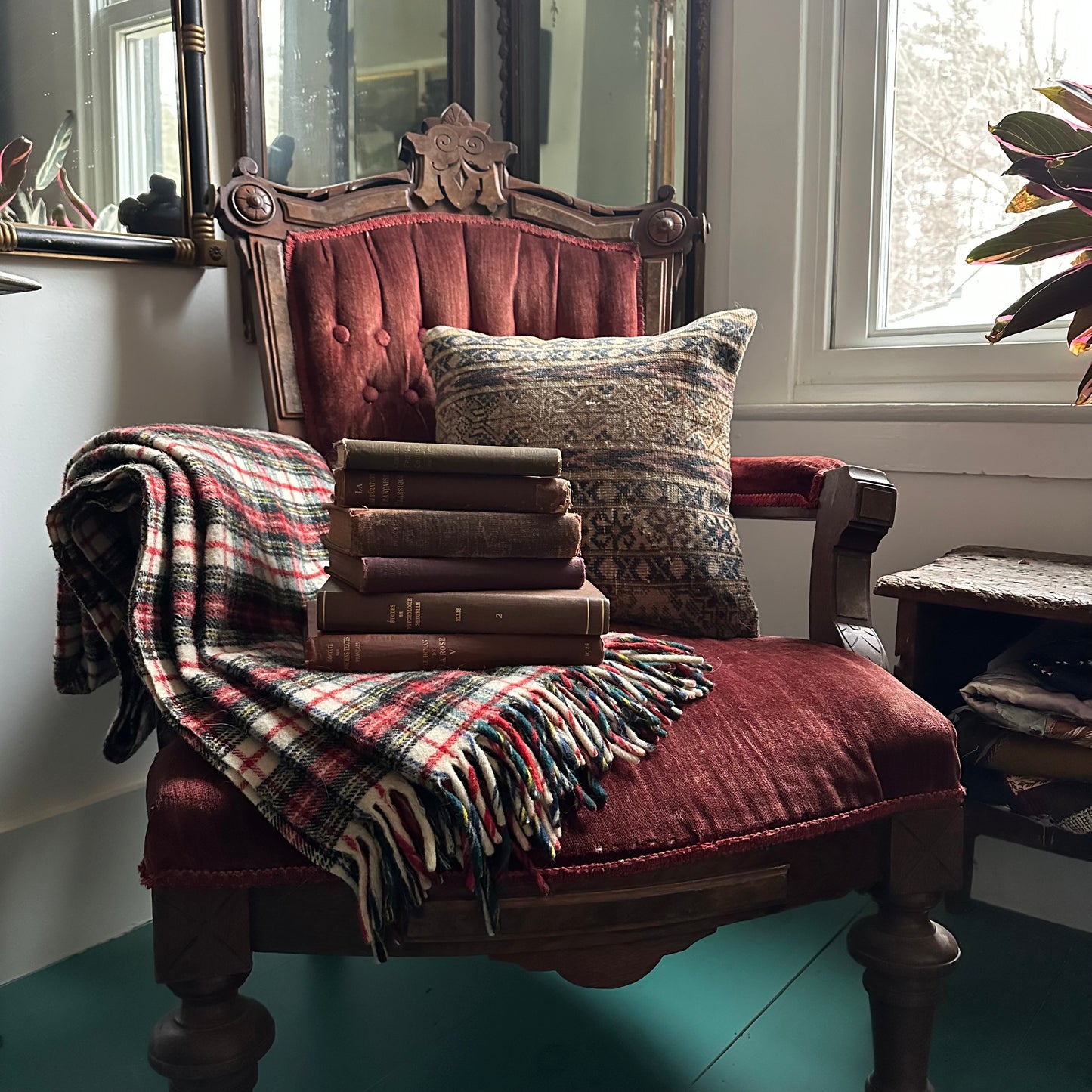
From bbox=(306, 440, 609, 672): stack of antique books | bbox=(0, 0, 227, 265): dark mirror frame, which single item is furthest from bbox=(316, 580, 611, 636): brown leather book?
bbox=(0, 0, 227, 265): dark mirror frame

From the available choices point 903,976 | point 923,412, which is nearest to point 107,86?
point 923,412

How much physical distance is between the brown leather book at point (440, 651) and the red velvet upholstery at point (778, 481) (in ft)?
1.37

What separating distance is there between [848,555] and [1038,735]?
1.09 feet

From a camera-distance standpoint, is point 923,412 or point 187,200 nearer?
Result: point 187,200

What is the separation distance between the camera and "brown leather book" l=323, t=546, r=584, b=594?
36.1 inches

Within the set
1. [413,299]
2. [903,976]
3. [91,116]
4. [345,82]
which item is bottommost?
[903,976]

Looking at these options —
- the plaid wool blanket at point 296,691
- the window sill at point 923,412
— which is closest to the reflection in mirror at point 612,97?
the window sill at point 923,412

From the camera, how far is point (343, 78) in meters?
1.69

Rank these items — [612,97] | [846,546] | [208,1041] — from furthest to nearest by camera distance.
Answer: [612,97] → [846,546] → [208,1041]

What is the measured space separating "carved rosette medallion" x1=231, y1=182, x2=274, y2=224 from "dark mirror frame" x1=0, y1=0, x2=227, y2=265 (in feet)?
0.37

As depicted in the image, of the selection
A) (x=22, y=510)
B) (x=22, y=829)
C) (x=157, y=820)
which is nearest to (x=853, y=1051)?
(x=157, y=820)

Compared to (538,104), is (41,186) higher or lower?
lower

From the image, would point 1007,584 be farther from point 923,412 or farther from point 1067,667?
point 923,412

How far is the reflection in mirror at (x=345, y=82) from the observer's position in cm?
160
